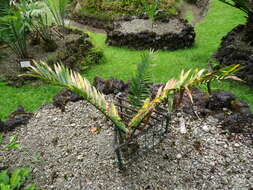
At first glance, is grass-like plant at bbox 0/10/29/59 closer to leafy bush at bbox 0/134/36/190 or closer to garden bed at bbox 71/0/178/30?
leafy bush at bbox 0/134/36/190

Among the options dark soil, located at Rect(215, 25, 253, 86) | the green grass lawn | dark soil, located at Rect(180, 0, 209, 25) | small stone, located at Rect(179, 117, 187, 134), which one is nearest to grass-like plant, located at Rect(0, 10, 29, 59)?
the green grass lawn

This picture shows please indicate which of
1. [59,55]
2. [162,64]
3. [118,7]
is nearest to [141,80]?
[162,64]

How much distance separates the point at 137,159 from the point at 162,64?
2.75m

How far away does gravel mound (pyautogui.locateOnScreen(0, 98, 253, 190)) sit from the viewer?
2.17 metres

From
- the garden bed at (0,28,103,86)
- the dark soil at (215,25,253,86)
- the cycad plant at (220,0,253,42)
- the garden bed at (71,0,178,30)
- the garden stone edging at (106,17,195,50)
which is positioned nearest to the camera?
the dark soil at (215,25,253,86)

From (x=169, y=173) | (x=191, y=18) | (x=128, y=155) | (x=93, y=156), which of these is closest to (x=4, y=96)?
(x=93, y=156)

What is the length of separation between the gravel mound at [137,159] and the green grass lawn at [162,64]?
1.10m

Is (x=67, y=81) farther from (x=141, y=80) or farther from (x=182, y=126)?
(x=182, y=126)

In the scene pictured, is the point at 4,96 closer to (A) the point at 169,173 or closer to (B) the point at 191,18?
(A) the point at 169,173

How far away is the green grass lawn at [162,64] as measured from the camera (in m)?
3.79

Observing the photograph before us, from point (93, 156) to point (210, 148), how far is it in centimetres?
130

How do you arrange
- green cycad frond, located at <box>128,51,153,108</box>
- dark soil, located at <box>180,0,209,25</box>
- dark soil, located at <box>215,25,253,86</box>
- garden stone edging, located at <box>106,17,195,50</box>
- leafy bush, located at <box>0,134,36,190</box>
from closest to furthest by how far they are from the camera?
leafy bush, located at <box>0,134,36,190</box> < green cycad frond, located at <box>128,51,153,108</box> < dark soil, located at <box>215,25,253,86</box> < garden stone edging, located at <box>106,17,195,50</box> < dark soil, located at <box>180,0,209,25</box>

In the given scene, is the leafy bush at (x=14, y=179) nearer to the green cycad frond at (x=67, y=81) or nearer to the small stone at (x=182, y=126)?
the green cycad frond at (x=67, y=81)

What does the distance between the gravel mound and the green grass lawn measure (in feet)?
3.62
